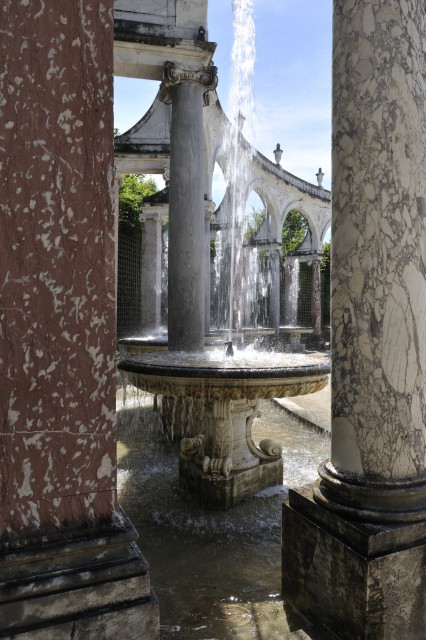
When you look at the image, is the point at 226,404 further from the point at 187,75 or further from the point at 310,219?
the point at 310,219

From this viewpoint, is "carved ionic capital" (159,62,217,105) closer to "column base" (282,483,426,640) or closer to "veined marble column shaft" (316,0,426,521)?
"veined marble column shaft" (316,0,426,521)

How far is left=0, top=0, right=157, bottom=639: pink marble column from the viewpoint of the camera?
5.36ft

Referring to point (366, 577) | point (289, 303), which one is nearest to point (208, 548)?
point (366, 577)

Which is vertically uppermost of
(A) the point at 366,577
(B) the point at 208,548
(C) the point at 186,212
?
(C) the point at 186,212

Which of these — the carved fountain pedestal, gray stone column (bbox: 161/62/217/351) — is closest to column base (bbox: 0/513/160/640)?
the carved fountain pedestal

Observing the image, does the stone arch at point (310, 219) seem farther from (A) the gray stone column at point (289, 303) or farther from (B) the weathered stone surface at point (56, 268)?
(B) the weathered stone surface at point (56, 268)

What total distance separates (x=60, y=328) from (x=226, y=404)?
3151 mm

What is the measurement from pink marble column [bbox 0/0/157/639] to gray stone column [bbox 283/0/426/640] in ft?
3.86

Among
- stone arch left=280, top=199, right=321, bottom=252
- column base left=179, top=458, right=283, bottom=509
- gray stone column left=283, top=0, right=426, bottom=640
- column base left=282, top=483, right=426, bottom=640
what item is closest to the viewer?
column base left=282, top=483, right=426, bottom=640

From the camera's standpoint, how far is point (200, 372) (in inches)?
149

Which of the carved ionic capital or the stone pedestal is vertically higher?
the carved ionic capital

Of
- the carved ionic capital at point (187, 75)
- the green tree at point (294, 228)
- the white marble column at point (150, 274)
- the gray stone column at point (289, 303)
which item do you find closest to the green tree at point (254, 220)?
the green tree at point (294, 228)

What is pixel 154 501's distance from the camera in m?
4.66

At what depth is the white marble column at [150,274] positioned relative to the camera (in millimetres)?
13898
